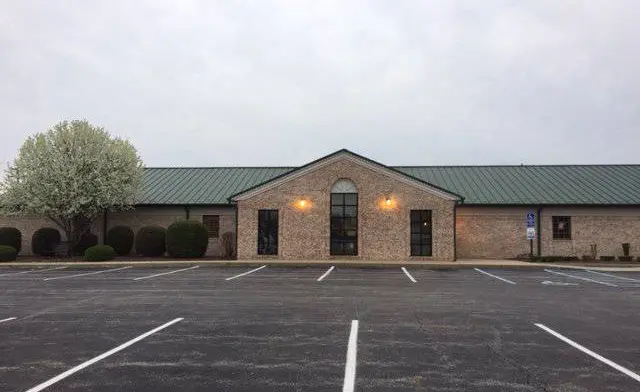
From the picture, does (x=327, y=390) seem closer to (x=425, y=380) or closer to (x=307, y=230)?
(x=425, y=380)

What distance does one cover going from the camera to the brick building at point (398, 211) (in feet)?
84.6

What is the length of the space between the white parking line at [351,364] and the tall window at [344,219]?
1743 cm

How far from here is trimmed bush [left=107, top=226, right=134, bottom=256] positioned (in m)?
29.2

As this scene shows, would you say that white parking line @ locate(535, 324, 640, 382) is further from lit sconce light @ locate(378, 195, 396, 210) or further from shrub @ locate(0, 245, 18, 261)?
shrub @ locate(0, 245, 18, 261)

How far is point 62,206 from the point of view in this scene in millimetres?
27188

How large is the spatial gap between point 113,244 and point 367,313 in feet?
75.9

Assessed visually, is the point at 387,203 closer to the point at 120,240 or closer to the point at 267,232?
the point at 267,232

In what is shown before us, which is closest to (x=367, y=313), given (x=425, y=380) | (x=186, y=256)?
(x=425, y=380)

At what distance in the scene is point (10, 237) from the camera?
29422 mm

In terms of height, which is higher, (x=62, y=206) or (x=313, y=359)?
(x=62, y=206)

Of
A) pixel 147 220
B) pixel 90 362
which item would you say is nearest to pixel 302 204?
pixel 147 220

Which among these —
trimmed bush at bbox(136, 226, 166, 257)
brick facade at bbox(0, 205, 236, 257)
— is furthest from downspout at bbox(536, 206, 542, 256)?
trimmed bush at bbox(136, 226, 166, 257)

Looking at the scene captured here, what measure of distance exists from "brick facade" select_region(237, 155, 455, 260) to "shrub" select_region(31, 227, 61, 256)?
1239 centimetres

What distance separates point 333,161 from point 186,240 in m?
A: 9.18
